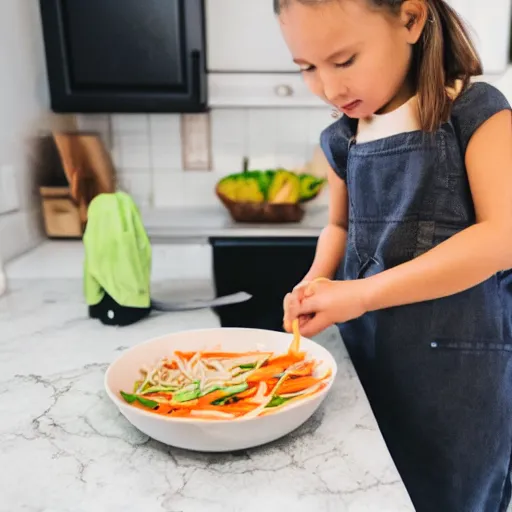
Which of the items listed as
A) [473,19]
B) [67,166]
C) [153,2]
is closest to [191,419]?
[67,166]

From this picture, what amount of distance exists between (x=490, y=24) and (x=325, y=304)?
146 centimetres

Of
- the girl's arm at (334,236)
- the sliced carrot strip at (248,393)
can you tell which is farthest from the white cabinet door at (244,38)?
the sliced carrot strip at (248,393)

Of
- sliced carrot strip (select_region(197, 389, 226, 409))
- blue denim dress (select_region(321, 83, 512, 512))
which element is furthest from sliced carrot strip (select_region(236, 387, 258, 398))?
blue denim dress (select_region(321, 83, 512, 512))

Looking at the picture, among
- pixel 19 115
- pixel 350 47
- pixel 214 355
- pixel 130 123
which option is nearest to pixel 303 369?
pixel 214 355

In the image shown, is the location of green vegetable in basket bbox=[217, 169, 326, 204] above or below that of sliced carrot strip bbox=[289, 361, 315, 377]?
below

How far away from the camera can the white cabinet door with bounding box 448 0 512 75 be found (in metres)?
1.78

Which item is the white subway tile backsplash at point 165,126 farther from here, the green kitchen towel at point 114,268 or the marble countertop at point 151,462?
the marble countertop at point 151,462

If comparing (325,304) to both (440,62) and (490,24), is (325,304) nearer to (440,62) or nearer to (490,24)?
(440,62)

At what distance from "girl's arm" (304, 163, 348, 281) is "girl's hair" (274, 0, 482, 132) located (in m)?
0.27

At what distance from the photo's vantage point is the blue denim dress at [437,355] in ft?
2.73

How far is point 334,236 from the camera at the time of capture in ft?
3.48

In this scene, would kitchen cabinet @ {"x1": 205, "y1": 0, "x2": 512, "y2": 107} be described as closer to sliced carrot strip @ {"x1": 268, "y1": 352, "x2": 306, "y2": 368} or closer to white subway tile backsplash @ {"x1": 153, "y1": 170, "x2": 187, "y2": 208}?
white subway tile backsplash @ {"x1": 153, "y1": 170, "x2": 187, "y2": 208}

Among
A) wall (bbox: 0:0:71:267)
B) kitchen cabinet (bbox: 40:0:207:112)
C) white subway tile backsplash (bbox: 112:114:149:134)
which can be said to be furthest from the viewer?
white subway tile backsplash (bbox: 112:114:149:134)

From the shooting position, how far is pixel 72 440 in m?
0.60
